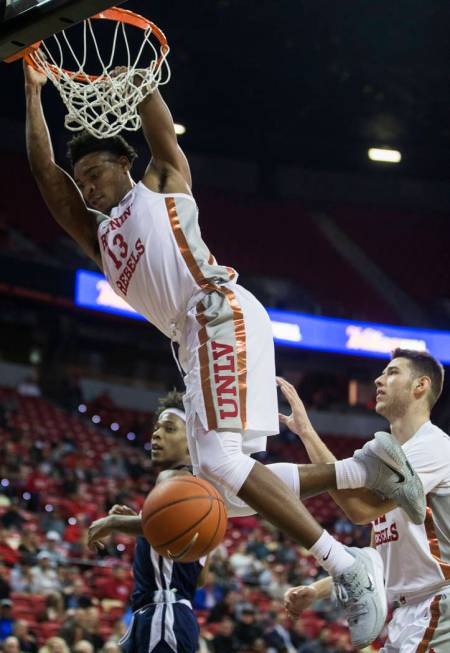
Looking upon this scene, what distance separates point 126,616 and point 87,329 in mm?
13086

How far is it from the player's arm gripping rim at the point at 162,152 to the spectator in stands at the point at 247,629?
581 centimetres

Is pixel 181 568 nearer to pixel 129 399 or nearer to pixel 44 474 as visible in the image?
pixel 44 474

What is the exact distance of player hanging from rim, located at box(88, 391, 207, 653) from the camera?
196 inches

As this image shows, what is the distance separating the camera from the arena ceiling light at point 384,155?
20.7m

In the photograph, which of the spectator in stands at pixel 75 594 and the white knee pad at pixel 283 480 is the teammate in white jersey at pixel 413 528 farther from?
the spectator in stands at pixel 75 594

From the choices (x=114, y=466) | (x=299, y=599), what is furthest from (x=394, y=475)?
(x=114, y=466)

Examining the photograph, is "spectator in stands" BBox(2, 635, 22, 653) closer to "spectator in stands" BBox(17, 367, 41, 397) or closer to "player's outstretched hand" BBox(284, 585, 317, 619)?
"player's outstretched hand" BBox(284, 585, 317, 619)

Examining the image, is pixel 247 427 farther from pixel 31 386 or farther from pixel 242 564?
pixel 31 386

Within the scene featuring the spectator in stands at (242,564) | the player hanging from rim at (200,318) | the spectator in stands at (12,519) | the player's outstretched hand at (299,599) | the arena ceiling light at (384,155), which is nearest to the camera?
the player hanging from rim at (200,318)

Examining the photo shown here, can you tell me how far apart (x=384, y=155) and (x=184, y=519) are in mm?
18277

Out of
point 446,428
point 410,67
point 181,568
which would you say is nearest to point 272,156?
point 410,67

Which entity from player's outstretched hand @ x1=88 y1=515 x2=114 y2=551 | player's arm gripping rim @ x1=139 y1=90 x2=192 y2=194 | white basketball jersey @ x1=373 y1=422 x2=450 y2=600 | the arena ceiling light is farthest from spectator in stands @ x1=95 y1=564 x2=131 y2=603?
the arena ceiling light

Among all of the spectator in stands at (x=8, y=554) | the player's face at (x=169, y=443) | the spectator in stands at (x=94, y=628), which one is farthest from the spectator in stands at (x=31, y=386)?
the player's face at (x=169, y=443)

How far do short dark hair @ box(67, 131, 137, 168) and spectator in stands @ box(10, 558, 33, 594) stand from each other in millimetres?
5533
